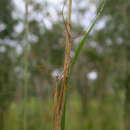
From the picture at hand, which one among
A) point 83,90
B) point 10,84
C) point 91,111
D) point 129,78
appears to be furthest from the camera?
point 83,90

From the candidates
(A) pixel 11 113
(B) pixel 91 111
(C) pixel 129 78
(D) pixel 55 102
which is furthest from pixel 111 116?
(D) pixel 55 102

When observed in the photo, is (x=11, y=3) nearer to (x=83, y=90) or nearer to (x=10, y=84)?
(x=10, y=84)

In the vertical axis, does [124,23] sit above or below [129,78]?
above

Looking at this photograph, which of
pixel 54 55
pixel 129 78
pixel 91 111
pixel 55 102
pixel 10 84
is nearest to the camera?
pixel 55 102

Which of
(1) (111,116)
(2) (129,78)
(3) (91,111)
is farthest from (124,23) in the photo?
(3) (91,111)

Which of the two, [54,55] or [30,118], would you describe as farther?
[54,55]

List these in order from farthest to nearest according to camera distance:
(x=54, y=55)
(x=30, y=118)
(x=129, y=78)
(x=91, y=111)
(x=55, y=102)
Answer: (x=91, y=111) < (x=54, y=55) < (x=129, y=78) < (x=30, y=118) < (x=55, y=102)

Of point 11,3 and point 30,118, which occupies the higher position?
point 11,3

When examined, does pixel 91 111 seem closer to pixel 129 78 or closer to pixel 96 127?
pixel 96 127

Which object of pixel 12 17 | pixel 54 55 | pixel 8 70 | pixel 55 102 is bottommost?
pixel 55 102
